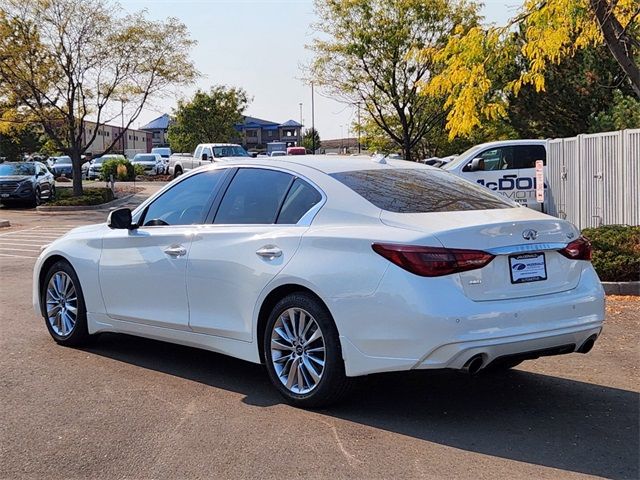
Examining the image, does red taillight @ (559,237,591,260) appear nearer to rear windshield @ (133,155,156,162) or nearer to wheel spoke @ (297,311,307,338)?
wheel spoke @ (297,311,307,338)

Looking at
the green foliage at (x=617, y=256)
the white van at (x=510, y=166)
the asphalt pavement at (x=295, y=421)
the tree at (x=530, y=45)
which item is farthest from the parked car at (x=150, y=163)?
the asphalt pavement at (x=295, y=421)

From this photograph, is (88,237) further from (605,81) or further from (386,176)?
(605,81)

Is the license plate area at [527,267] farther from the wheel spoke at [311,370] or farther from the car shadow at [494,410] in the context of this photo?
the wheel spoke at [311,370]

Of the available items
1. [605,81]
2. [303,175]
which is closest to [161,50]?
[605,81]

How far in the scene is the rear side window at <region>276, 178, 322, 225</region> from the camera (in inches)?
211

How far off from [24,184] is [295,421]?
974 inches

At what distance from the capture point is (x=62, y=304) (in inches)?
277

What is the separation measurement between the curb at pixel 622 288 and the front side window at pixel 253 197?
528cm

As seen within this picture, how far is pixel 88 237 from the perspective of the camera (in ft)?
22.5

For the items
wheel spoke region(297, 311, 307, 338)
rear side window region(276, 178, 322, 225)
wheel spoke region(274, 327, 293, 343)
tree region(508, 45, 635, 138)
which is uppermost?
tree region(508, 45, 635, 138)

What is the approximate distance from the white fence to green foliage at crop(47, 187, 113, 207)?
57.7 feet

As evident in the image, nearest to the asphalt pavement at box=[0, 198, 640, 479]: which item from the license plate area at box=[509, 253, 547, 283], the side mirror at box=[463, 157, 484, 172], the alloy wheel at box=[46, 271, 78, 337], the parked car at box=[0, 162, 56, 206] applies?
the alloy wheel at box=[46, 271, 78, 337]

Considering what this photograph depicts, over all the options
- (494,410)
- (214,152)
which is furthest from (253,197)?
(214,152)

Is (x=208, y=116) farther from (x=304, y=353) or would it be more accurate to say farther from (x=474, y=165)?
(x=304, y=353)
